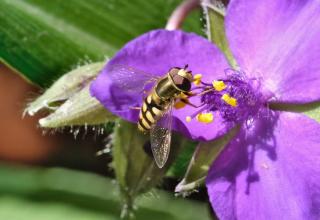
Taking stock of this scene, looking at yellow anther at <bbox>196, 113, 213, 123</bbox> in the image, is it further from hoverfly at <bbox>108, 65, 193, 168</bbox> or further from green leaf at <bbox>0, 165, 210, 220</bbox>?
green leaf at <bbox>0, 165, 210, 220</bbox>

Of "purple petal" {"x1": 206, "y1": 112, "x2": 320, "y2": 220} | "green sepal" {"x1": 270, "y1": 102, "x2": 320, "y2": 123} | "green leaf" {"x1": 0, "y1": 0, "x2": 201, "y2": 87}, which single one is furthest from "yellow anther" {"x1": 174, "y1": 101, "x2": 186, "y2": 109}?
"green leaf" {"x1": 0, "y1": 0, "x2": 201, "y2": 87}

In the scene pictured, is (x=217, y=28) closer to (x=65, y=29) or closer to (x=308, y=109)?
(x=308, y=109)

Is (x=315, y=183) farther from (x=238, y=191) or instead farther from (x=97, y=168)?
(x=97, y=168)

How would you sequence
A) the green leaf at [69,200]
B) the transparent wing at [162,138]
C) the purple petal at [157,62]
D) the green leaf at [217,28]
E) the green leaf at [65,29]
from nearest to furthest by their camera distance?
the transparent wing at [162,138] → the purple petal at [157,62] → the green leaf at [217,28] → the green leaf at [65,29] → the green leaf at [69,200]

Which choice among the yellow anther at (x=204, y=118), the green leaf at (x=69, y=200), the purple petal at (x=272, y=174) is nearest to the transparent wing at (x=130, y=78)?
the yellow anther at (x=204, y=118)

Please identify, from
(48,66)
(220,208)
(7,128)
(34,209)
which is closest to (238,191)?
(220,208)

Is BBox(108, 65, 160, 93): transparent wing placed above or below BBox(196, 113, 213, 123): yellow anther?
above

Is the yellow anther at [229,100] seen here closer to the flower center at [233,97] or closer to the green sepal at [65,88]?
the flower center at [233,97]

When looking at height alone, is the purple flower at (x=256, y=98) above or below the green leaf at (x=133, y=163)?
above
